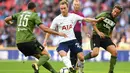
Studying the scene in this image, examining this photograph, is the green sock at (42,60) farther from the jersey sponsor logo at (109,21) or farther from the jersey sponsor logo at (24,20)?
the jersey sponsor logo at (109,21)

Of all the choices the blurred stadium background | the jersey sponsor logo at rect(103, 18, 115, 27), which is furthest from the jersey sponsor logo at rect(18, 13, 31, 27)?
the blurred stadium background

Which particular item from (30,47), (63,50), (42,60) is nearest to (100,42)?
(63,50)

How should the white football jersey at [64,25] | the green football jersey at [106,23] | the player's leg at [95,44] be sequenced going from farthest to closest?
the player's leg at [95,44] < the green football jersey at [106,23] < the white football jersey at [64,25]

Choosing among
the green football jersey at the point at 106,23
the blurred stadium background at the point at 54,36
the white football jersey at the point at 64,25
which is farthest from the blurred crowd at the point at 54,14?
the white football jersey at the point at 64,25

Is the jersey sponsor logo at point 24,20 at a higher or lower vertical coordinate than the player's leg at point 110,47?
higher

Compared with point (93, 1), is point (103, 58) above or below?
below

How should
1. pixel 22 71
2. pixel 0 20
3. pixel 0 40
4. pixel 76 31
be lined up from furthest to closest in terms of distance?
pixel 0 20 < pixel 0 40 < pixel 22 71 < pixel 76 31

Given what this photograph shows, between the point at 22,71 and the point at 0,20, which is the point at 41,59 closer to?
the point at 22,71

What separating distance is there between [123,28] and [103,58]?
2.86m

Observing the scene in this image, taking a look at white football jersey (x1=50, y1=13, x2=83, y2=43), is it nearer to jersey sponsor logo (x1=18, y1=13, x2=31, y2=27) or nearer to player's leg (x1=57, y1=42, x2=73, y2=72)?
player's leg (x1=57, y1=42, x2=73, y2=72)

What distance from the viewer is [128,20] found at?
109 feet

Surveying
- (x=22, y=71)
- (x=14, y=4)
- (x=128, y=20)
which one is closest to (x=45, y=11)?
(x=14, y=4)

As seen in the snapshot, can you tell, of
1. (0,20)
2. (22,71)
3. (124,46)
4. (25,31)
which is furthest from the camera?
(0,20)

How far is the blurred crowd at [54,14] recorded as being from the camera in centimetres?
3106
